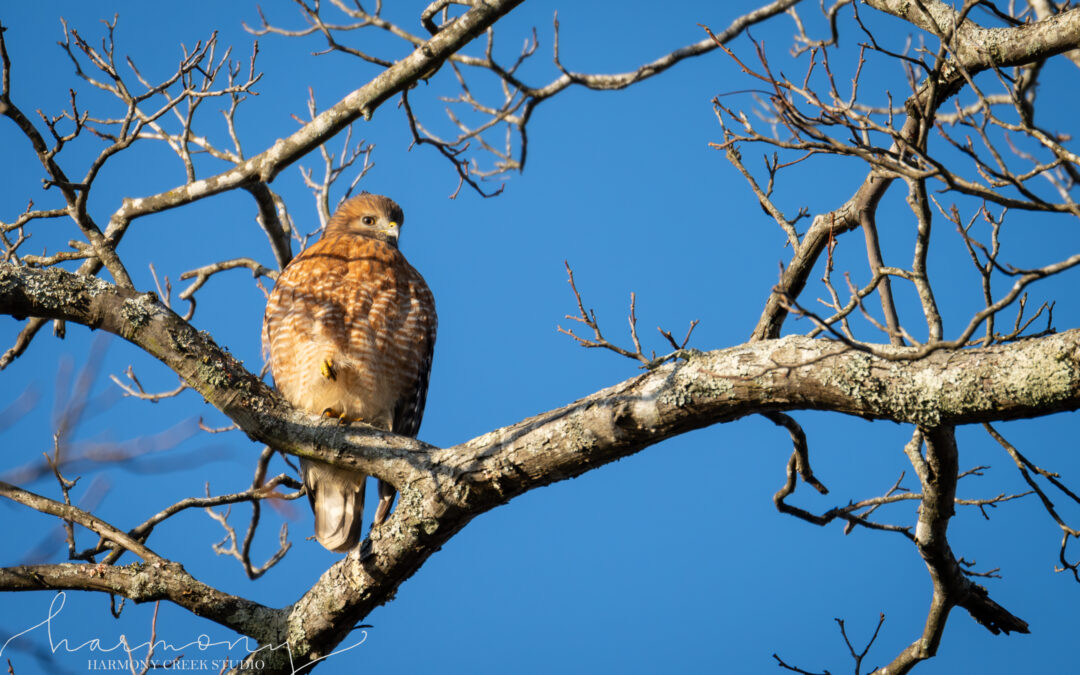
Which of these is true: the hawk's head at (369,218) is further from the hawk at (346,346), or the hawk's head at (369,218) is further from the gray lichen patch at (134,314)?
the gray lichen patch at (134,314)

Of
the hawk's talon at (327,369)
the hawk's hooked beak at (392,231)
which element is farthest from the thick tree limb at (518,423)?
the hawk's hooked beak at (392,231)

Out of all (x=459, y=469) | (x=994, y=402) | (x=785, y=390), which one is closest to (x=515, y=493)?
(x=459, y=469)

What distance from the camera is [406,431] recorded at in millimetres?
5473

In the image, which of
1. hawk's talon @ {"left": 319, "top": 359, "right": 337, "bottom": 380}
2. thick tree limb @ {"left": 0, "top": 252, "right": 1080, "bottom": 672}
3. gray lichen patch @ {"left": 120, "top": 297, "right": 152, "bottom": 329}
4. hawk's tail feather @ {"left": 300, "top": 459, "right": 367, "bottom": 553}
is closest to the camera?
thick tree limb @ {"left": 0, "top": 252, "right": 1080, "bottom": 672}

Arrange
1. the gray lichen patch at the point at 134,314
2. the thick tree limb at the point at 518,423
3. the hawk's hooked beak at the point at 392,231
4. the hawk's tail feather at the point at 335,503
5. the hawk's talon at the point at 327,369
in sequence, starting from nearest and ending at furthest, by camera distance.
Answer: the thick tree limb at the point at 518,423, the gray lichen patch at the point at 134,314, the hawk's tail feather at the point at 335,503, the hawk's talon at the point at 327,369, the hawk's hooked beak at the point at 392,231

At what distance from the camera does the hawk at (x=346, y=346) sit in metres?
4.90

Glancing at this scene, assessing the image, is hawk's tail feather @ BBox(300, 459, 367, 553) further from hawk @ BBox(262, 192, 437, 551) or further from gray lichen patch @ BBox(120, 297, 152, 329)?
gray lichen patch @ BBox(120, 297, 152, 329)

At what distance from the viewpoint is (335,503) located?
15.9ft

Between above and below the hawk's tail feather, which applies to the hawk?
above

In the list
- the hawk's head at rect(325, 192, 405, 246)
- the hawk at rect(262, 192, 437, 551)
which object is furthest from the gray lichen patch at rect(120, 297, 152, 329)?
the hawk's head at rect(325, 192, 405, 246)

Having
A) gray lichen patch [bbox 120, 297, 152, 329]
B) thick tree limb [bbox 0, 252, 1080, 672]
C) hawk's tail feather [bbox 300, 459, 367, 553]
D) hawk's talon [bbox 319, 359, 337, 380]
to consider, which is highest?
hawk's talon [bbox 319, 359, 337, 380]

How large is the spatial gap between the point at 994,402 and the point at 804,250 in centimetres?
166

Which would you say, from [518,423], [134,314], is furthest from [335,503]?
[518,423]

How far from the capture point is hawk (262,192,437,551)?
16.1ft
